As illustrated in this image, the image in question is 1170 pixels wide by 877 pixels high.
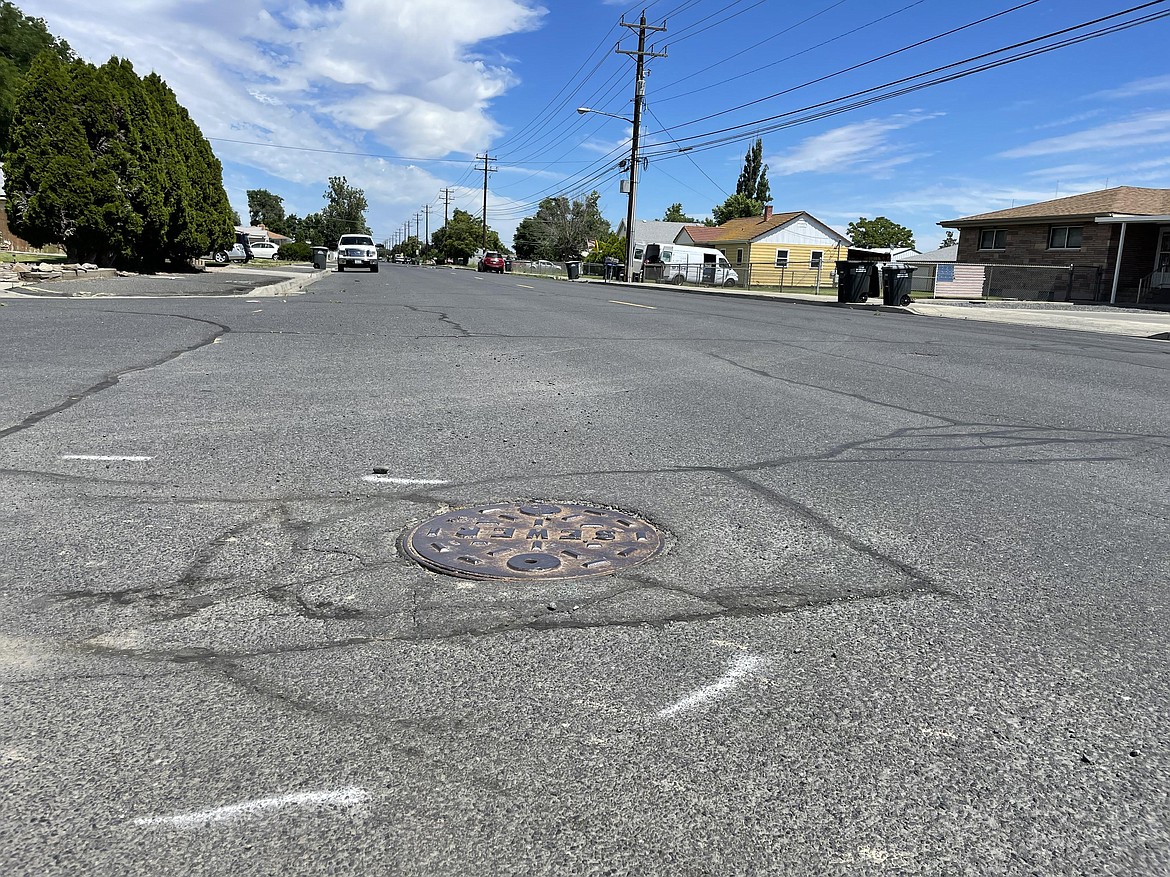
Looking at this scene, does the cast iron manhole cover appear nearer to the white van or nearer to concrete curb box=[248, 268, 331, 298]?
concrete curb box=[248, 268, 331, 298]


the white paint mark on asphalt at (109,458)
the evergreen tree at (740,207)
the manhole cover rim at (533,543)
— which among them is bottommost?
the manhole cover rim at (533,543)

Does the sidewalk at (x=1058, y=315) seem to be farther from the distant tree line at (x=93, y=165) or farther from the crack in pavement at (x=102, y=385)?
the distant tree line at (x=93, y=165)

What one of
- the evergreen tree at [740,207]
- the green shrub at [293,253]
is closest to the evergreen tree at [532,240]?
the evergreen tree at [740,207]

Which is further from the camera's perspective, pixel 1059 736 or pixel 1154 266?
pixel 1154 266

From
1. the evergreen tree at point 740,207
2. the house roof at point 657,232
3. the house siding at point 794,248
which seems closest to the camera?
the house siding at point 794,248

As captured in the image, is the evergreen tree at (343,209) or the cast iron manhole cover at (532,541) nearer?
the cast iron manhole cover at (532,541)

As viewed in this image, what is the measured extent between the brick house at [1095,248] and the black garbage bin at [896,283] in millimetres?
10889

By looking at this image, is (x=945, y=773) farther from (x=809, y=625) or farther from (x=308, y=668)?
(x=308, y=668)

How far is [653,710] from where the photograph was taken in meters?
2.56

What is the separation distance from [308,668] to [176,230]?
2673cm

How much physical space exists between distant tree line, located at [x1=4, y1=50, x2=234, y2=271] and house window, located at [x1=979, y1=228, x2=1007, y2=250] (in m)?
34.6

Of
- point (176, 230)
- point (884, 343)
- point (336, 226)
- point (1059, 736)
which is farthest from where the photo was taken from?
point (336, 226)

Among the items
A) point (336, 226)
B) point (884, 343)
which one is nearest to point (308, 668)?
point (884, 343)

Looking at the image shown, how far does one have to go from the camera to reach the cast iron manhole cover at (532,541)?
3.58m
